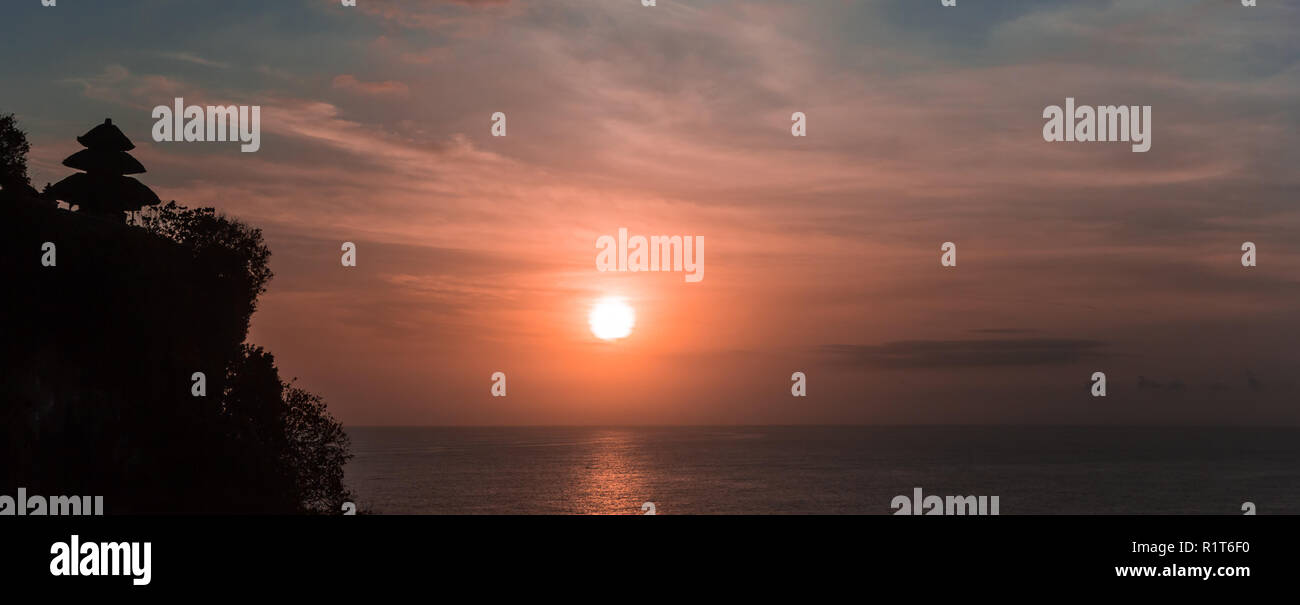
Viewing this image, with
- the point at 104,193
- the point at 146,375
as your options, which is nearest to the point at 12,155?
the point at 104,193

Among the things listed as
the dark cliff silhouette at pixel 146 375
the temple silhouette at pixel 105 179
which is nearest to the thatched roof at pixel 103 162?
the temple silhouette at pixel 105 179

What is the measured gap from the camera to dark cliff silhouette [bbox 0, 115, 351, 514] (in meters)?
34.9

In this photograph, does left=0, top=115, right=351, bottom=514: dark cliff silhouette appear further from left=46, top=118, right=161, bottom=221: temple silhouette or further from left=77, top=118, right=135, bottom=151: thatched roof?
left=77, top=118, right=135, bottom=151: thatched roof

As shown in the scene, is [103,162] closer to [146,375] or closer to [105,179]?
[105,179]

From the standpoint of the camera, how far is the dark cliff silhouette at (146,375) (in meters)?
34.9

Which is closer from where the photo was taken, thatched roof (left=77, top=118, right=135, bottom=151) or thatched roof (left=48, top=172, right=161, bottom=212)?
thatched roof (left=48, top=172, right=161, bottom=212)

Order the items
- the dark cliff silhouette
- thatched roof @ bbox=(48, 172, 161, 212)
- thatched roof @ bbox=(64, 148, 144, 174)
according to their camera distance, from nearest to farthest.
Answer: the dark cliff silhouette, thatched roof @ bbox=(48, 172, 161, 212), thatched roof @ bbox=(64, 148, 144, 174)

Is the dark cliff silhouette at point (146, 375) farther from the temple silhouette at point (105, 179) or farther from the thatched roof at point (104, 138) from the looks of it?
the thatched roof at point (104, 138)

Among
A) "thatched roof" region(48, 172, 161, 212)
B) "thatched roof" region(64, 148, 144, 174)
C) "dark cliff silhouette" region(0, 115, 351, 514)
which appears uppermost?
"thatched roof" region(64, 148, 144, 174)

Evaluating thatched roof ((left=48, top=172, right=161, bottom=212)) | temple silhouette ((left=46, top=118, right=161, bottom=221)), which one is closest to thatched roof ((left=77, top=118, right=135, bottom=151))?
temple silhouette ((left=46, top=118, right=161, bottom=221))
